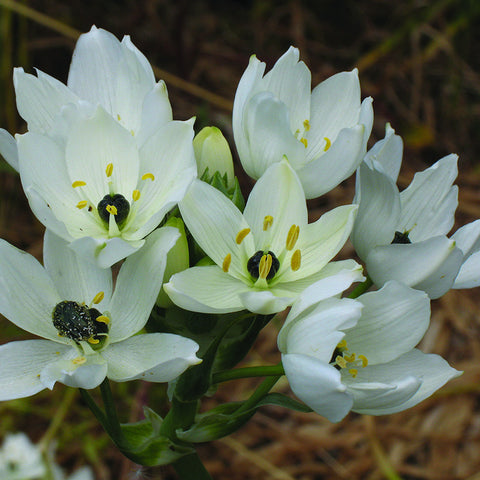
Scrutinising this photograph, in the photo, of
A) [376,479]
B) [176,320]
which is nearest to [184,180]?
[176,320]

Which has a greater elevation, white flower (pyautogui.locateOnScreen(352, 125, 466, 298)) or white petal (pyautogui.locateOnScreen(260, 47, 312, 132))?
white petal (pyautogui.locateOnScreen(260, 47, 312, 132))

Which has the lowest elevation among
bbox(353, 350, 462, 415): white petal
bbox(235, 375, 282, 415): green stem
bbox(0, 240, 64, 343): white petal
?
bbox(235, 375, 282, 415): green stem

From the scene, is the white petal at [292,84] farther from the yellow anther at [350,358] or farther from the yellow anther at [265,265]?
the yellow anther at [350,358]

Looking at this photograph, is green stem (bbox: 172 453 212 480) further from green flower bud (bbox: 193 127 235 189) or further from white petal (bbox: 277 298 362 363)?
green flower bud (bbox: 193 127 235 189)

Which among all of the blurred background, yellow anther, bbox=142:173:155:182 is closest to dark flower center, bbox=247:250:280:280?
yellow anther, bbox=142:173:155:182

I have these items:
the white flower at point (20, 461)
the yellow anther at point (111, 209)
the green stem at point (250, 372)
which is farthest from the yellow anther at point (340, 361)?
the white flower at point (20, 461)

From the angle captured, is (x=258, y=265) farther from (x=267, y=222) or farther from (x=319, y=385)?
(x=319, y=385)
